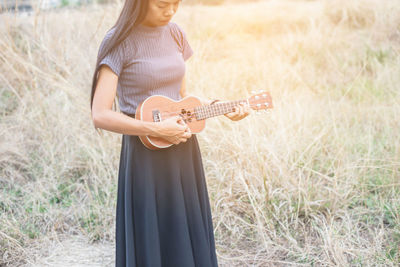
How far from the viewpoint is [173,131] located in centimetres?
156

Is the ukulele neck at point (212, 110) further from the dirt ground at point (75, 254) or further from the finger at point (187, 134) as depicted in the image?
the dirt ground at point (75, 254)

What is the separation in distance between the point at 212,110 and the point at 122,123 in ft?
1.35

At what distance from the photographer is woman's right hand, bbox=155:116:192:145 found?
1.54 metres

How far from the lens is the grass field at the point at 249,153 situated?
103 inches

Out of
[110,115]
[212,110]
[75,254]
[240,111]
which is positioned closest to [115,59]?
[110,115]

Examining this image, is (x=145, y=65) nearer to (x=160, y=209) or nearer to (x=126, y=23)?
(x=126, y=23)

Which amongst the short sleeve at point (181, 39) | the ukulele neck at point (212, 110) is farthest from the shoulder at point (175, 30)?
the ukulele neck at point (212, 110)

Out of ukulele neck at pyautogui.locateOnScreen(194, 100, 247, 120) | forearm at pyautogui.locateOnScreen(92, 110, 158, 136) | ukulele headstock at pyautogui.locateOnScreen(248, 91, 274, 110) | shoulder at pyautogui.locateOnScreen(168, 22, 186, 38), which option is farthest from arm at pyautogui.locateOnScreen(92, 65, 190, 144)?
ukulele headstock at pyautogui.locateOnScreen(248, 91, 274, 110)

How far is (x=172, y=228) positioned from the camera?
170cm

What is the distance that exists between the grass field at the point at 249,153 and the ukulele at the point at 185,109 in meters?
0.94

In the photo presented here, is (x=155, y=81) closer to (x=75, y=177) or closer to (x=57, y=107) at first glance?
(x=75, y=177)

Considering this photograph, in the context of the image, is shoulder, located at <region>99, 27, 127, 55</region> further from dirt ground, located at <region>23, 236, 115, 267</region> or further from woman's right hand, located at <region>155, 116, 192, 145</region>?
dirt ground, located at <region>23, 236, 115, 267</region>

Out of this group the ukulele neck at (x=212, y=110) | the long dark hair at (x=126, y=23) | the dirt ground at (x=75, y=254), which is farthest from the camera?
the dirt ground at (x=75, y=254)

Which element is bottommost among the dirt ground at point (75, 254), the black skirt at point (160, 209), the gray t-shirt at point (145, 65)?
the dirt ground at point (75, 254)
